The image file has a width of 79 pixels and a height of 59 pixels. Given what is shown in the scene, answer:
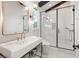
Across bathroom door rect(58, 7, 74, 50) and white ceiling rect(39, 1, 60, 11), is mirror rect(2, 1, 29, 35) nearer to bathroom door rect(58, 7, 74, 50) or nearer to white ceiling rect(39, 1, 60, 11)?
white ceiling rect(39, 1, 60, 11)

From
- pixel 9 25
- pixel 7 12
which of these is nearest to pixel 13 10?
pixel 7 12

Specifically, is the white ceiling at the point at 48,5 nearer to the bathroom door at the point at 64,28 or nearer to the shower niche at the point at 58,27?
the shower niche at the point at 58,27

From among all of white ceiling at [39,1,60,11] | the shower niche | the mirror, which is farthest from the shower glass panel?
the mirror

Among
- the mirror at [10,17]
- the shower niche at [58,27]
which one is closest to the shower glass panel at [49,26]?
the shower niche at [58,27]

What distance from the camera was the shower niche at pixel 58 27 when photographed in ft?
15.9

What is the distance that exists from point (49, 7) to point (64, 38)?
180 centimetres

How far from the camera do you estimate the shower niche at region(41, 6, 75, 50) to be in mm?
4836

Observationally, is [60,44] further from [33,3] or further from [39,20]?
[33,3]

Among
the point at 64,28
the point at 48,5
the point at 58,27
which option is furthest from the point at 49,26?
the point at 48,5

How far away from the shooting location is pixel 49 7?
4.93m

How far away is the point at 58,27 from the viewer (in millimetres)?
5016

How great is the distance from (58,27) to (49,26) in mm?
556

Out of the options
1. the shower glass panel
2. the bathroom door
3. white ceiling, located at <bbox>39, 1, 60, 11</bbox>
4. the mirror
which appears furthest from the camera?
the shower glass panel

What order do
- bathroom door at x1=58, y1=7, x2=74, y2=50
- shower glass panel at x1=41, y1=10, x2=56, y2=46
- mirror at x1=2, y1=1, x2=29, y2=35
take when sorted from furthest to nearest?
1. shower glass panel at x1=41, y1=10, x2=56, y2=46
2. bathroom door at x1=58, y1=7, x2=74, y2=50
3. mirror at x1=2, y1=1, x2=29, y2=35
